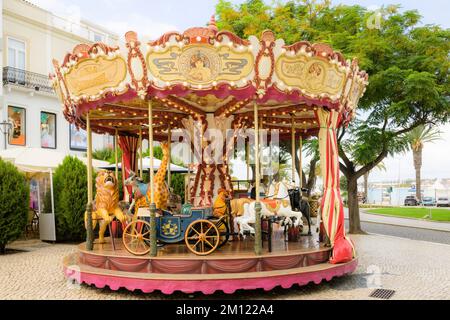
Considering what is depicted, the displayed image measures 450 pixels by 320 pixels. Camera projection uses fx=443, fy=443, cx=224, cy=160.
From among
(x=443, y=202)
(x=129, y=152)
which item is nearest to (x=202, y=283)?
(x=129, y=152)

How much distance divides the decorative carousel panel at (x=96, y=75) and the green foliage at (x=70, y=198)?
6658 millimetres

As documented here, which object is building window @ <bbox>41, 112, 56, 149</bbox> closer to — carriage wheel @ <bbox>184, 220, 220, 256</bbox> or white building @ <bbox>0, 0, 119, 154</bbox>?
white building @ <bbox>0, 0, 119, 154</bbox>

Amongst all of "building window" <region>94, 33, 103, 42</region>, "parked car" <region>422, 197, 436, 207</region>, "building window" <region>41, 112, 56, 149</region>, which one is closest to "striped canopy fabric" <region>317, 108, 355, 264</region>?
"building window" <region>41, 112, 56, 149</region>

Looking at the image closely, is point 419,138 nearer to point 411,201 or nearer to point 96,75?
point 411,201

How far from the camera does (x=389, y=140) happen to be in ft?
52.1

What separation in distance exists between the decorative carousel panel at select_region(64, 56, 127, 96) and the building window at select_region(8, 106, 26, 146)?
1351 cm

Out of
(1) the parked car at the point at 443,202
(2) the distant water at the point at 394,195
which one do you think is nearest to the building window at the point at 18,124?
(1) the parked car at the point at 443,202

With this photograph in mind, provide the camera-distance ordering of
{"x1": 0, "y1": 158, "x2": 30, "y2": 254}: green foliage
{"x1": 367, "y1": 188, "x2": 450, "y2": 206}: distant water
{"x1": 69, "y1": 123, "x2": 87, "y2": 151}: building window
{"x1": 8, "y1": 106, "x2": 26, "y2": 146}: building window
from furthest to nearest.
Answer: {"x1": 367, "y1": 188, "x2": 450, "y2": 206}: distant water, {"x1": 69, "y1": 123, "x2": 87, "y2": 151}: building window, {"x1": 8, "y1": 106, "x2": 26, "y2": 146}: building window, {"x1": 0, "y1": 158, "x2": 30, "y2": 254}: green foliage

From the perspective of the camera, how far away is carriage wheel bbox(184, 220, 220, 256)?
7.13 metres

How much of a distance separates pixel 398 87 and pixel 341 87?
23.7 ft

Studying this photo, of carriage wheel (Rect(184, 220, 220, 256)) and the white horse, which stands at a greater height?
the white horse

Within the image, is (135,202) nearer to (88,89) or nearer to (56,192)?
(88,89)

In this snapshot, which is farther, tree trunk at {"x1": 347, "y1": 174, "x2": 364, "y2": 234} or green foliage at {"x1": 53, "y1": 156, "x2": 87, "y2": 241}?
tree trunk at {"x1": 347, "y1": 174, "x2": 364, "y2": 234}
